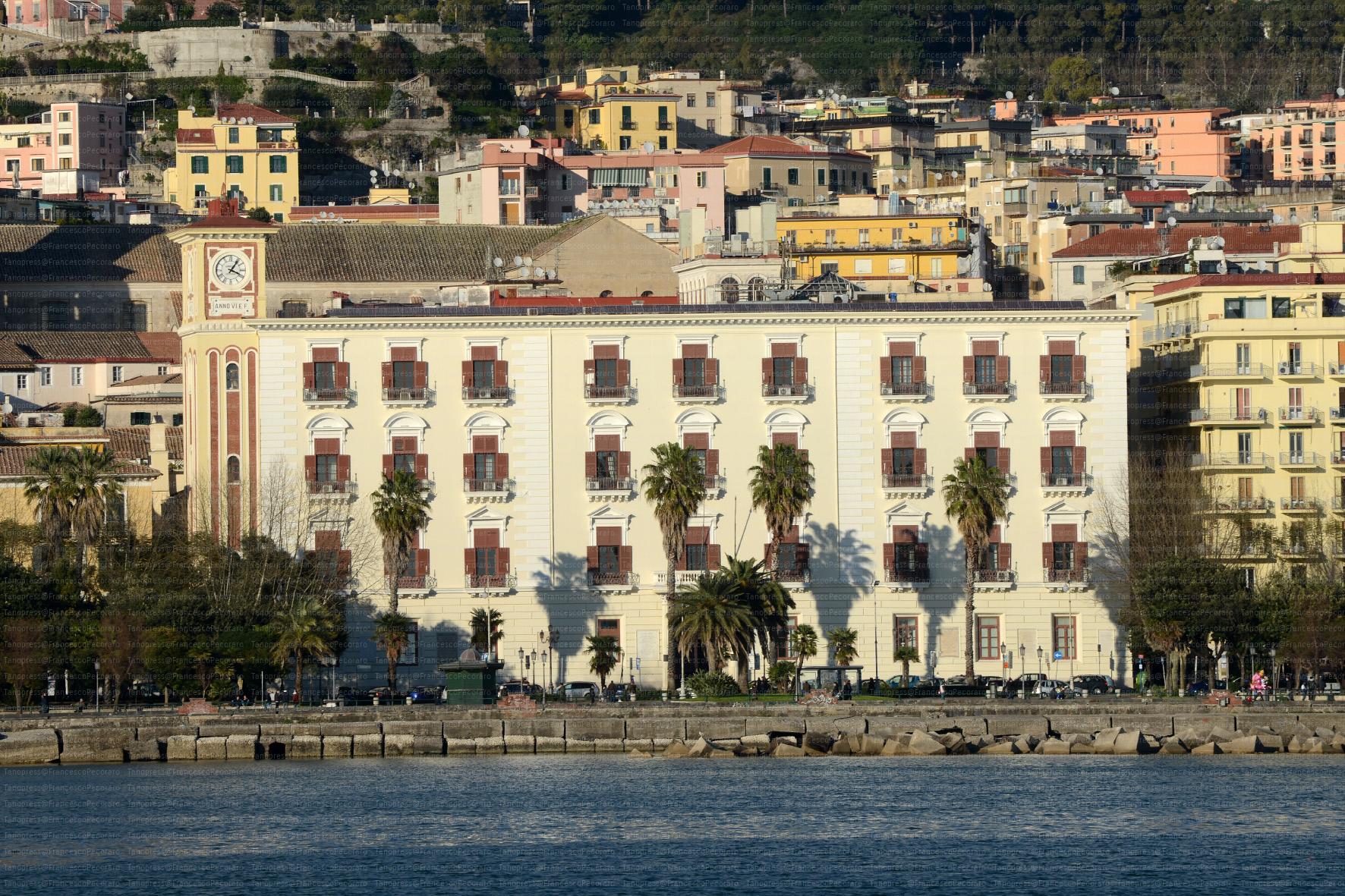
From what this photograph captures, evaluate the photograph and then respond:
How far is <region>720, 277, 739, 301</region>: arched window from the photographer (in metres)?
117

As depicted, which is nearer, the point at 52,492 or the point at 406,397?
the point at 52,492

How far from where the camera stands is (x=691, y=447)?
100 metres

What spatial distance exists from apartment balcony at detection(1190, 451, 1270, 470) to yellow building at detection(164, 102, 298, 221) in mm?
84648

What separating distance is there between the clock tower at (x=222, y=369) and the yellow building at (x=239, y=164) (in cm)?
7386

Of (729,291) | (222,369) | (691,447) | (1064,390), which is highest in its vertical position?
(729,291)

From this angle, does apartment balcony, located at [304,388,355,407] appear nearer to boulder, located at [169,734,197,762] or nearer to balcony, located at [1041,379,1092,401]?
boulder, located at [169,734,197,762]

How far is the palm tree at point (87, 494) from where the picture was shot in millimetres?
99875

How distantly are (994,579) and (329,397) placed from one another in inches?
847

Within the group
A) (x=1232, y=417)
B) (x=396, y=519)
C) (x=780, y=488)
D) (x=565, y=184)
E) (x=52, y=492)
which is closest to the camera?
(x=396, y=519)

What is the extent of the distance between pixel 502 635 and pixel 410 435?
22.5 feet

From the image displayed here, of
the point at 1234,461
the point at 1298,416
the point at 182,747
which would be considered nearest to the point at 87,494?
the point at 182,747

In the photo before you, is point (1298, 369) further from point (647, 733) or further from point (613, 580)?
point (647, 733)

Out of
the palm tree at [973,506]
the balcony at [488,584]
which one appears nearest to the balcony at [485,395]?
the balcony at [488,584]

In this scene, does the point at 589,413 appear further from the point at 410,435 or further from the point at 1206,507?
the point at 1206,507
